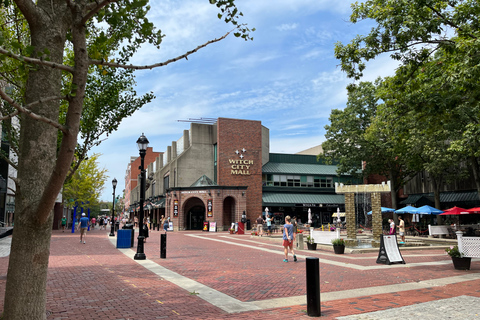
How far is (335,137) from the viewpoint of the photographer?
41125 millimetres

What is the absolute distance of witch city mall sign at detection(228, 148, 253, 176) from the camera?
1758 inches

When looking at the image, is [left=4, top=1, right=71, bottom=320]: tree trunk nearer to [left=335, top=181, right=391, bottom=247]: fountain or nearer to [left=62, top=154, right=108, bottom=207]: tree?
[left=335, top=181, right=391, bottom=247]: fountain

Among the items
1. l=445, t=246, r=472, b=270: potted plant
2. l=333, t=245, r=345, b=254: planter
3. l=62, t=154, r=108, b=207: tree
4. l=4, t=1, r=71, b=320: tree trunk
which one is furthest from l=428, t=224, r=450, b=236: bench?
l=62, t=154, r=108, b=207: tree

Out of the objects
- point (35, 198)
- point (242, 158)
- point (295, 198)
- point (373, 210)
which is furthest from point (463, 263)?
point (295, 198)

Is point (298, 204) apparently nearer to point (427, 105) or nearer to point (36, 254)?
point (427, 105)

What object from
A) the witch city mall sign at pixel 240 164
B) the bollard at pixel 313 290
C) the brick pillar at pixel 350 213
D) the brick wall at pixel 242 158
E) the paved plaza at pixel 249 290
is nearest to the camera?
the bollard at pixel 313 290

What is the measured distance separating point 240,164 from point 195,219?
866cm

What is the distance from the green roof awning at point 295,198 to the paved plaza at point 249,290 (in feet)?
105

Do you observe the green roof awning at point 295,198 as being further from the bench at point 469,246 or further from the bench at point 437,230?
the bench at point 469,246

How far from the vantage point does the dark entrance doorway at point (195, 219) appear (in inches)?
1714

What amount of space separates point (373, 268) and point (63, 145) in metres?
10.8

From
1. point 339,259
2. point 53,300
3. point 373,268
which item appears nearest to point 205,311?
point 53,300

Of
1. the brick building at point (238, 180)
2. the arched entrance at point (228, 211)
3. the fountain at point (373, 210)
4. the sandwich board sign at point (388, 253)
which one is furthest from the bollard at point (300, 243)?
the arched entrance at point (228, 211)

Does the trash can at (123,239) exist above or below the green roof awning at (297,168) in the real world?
below
